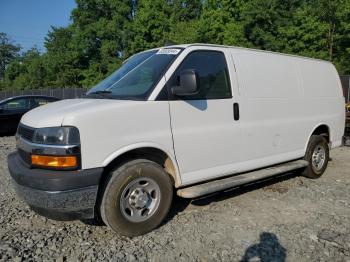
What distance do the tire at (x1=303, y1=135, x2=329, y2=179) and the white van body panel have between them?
0.19 meters

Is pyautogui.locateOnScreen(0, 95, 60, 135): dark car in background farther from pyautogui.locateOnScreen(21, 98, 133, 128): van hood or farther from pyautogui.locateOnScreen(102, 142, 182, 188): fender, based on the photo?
pyautogui.locateOnScreen(102, 142, 182, 188): fender

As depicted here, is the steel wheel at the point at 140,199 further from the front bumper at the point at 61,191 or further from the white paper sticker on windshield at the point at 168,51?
the white paper sticker on windshield at the point at 168,51

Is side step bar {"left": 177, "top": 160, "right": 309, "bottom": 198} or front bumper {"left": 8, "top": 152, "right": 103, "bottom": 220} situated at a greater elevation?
front bumper {"left": 8, "top": 152, "right": 103, "bottom": 220}

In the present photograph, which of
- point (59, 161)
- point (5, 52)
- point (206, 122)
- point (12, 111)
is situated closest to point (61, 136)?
point (59, 161)

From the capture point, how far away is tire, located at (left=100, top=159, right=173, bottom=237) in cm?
389

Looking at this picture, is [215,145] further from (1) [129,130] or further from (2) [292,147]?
(2) [292,147]

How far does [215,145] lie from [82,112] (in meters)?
1.78

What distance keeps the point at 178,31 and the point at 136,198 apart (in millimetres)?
32878

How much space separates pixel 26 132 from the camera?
4027 millimetres

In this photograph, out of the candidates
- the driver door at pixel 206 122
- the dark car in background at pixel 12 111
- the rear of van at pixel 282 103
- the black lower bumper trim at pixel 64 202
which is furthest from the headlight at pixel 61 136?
the dark car in background at pixel 12 111

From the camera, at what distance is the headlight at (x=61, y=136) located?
3.60m

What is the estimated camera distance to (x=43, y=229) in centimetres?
439

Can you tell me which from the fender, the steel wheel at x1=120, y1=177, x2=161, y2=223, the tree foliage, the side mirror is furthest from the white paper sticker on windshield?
the tree foliage

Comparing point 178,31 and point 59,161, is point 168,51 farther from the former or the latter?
point 178,31
